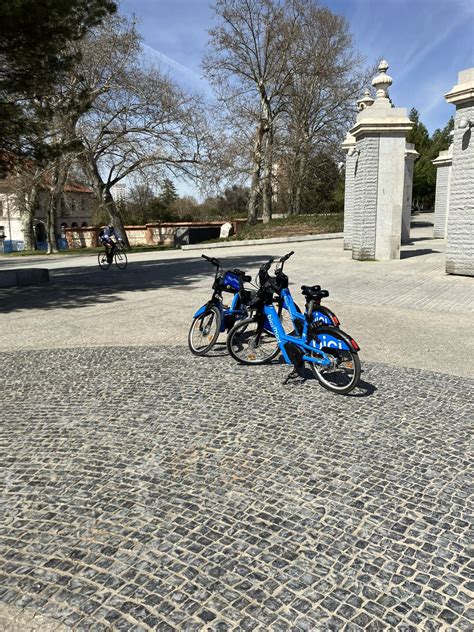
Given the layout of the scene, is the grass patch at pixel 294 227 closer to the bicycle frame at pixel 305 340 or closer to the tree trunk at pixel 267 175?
the tree trunk at pixel 267 175

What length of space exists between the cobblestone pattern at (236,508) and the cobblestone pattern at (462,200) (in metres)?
8.57

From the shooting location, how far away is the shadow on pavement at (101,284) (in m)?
10.6

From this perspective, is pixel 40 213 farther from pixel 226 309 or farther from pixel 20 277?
pixel 226 309

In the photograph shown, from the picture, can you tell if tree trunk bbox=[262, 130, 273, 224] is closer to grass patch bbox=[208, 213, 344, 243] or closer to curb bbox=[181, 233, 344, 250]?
grass patch bbox=[208, 213, 344, 243]

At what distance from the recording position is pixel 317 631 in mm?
2066

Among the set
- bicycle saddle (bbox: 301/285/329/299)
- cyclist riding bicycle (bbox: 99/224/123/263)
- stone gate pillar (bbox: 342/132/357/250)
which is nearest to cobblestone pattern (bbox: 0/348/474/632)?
bicycle saddle (bbox: 301/285/329/299)

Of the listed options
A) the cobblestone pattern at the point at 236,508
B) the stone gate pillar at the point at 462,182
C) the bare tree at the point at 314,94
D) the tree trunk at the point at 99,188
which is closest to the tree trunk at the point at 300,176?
the bare tree at the point at 314,94

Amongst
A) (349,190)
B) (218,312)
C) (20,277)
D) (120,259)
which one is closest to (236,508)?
(218,312)

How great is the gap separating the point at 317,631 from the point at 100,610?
0.91m

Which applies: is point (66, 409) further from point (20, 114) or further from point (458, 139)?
point (458, 139)

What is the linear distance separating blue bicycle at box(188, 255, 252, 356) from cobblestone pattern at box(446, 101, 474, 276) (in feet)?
27.7

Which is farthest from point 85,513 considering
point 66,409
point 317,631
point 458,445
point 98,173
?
point 98,173

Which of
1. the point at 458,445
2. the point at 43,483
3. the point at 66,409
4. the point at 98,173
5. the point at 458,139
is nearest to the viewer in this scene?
the point at 43,483

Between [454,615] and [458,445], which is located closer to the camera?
[454,615]
